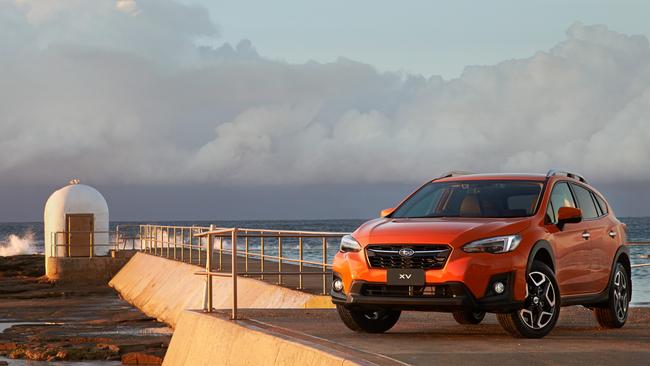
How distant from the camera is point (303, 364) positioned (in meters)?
9.56

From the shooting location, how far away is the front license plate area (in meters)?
10.6

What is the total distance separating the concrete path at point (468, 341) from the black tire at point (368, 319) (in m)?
0.16

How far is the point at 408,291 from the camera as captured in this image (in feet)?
35.1

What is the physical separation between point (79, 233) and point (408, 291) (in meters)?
37.5

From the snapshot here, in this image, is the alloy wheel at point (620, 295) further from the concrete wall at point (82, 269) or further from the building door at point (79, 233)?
the building door at point (79, 233)

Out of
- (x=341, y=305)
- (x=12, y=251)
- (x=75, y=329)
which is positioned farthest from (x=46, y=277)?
(x=12, y=251)

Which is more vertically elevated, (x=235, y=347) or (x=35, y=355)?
(x=235, y=347)

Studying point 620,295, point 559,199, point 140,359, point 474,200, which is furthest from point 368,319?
point 140,359

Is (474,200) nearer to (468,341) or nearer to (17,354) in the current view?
(468,341)

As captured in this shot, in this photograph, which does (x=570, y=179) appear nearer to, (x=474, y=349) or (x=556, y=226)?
(x=556, y=226)

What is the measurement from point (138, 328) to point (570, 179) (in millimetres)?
15475

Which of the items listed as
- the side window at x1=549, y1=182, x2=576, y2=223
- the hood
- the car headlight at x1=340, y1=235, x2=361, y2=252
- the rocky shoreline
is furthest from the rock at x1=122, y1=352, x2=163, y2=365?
the side window at x1=549, y1=182, x2=576, y2=223

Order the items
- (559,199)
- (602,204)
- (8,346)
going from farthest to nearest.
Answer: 1. (8,346)
2. (602,204)
3. (559,199)

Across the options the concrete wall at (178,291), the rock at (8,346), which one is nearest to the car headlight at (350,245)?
the concrete wall at (178,291)
